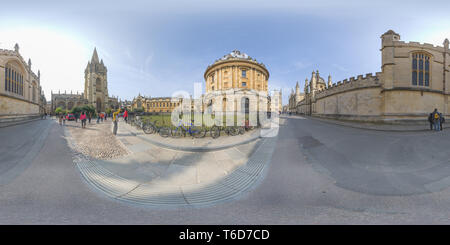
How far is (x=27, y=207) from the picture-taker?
2918 millimetres

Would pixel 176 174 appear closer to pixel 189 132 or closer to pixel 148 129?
pixel 189 132

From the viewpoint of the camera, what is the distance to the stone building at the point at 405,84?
14.0 meters

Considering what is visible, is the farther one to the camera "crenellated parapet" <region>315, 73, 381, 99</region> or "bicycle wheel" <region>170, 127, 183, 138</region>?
"crenellated parapet" <region>315, 73, 381, 99</region>

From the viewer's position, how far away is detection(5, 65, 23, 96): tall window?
17.8 metres

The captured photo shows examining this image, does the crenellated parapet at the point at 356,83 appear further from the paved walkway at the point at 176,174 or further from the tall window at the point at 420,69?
the paved walkway at the point at 176,174

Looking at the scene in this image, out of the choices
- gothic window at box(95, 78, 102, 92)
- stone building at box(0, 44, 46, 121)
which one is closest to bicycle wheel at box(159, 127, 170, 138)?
stone building at box(0, 44, 46, 121)

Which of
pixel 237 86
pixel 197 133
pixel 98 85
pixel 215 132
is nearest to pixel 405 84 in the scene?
pixel 215 132

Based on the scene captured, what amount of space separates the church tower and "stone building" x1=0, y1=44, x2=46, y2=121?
127 feet

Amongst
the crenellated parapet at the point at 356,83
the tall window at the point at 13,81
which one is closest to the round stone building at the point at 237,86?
the crenellated parapet at the point at 356,83

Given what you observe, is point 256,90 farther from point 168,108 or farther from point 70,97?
point 70,97

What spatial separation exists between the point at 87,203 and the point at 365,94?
22.1 meters

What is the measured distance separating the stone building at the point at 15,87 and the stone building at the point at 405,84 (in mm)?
37874

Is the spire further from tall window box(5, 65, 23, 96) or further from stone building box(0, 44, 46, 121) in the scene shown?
tall window box(5, 65, 23, 96)
